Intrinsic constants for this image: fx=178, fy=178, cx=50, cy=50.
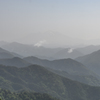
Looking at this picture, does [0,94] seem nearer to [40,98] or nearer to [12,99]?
[12,99]

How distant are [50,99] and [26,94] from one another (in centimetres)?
2344

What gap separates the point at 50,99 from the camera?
170 m

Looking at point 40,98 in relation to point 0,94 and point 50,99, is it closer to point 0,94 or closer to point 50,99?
point 50,99

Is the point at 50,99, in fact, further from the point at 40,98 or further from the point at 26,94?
the point at 26,94

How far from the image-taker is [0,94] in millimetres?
168750

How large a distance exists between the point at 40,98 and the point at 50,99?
9562 mm

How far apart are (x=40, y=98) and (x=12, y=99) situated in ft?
85.2

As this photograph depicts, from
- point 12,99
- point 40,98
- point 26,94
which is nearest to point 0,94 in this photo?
point 12,99

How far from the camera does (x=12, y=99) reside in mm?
163750

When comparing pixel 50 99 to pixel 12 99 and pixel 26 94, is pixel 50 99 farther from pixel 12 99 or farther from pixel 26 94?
pixel 12 99

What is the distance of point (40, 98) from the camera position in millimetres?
169000

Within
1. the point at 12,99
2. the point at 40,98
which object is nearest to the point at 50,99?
the point at 40,98

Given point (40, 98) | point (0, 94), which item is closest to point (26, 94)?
point (40, 98)

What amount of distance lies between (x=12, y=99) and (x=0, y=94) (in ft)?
45.2
